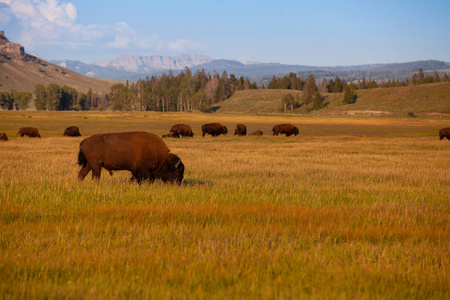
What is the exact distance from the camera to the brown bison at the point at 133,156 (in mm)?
12164

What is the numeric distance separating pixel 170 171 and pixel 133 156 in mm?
1243

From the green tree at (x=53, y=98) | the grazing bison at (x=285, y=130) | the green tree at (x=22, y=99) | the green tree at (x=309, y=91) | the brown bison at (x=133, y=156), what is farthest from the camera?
the green tree at (x=53, y=98)

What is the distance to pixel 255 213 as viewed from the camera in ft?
27.4

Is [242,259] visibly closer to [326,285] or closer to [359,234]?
[326,285]

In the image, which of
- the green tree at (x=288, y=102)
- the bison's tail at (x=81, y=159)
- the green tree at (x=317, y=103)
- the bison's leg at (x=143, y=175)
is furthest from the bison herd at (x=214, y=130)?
the green tree at (x=288, y=102)

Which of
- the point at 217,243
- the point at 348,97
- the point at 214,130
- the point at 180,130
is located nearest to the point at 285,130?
the point at 214,130

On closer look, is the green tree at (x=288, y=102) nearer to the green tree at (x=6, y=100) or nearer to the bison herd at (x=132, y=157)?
the green tree at (x=6, y=100)

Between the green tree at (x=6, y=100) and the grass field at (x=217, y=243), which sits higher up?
the green tree at (x=6, y=100)

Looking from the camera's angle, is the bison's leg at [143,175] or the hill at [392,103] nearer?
the bison's leg at [143,175]

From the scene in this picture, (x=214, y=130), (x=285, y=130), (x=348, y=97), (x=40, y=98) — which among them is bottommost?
(x=285, y=130)

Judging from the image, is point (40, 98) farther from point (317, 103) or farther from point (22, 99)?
point (317, 103)

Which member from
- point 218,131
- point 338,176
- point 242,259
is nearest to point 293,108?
point 218,131

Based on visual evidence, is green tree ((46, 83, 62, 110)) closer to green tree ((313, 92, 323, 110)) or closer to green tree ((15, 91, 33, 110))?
green tree ((15, 91, 33, 110))

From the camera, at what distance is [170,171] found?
41.6 feet
